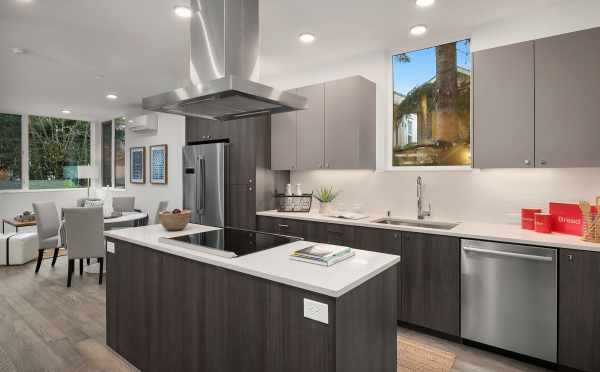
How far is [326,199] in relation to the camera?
390 cm

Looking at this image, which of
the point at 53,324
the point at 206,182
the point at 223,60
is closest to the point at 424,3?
the point at 223,60

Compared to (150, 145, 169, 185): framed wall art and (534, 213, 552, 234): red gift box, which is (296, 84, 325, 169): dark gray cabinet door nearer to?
(534, 213, 552, 234): red gift box

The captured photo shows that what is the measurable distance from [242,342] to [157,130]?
19.9 feet

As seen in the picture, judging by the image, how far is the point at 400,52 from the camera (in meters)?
3.73

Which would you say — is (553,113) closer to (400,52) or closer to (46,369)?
(400,52)

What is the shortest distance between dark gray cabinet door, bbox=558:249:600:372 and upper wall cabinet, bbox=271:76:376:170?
194 centimetres

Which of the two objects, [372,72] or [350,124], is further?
[372,72]

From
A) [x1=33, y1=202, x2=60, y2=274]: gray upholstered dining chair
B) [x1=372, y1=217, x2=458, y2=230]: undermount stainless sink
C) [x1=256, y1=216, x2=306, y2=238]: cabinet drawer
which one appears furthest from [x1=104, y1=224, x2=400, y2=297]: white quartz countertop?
[x1=33, y1=202, x2=60, y2=274]: gray upholstered dining chair

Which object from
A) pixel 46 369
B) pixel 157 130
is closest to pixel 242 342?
pixel 46 369

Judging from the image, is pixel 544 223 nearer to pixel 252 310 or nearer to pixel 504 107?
pixel 504 107

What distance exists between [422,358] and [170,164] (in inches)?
221

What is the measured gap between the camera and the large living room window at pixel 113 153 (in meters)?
8.02

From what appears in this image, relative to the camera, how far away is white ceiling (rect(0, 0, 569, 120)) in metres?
2.79

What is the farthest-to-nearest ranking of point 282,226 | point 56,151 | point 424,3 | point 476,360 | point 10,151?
1. point 56,151
2. point 10,151
3. point 282,226
4. point 424,3
5. point 476,360
